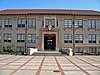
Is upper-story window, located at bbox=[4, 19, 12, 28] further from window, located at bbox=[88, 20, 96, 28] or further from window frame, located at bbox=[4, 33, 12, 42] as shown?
window, located at bbox=[88, 20, 96, 28]

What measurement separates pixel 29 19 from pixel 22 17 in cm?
166

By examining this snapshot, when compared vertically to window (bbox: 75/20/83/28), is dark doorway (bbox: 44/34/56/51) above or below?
below

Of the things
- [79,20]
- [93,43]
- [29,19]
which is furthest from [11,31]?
[93,43]

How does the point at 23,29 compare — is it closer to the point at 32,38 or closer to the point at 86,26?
the point at 32,38

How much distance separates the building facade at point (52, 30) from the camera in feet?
115

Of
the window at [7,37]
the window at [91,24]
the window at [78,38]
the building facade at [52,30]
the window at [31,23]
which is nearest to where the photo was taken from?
the building facade at [52,30]

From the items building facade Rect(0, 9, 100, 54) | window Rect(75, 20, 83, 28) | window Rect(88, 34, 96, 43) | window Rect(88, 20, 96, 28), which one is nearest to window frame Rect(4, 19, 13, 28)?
building facade Rect(0, 9, 100, 54)

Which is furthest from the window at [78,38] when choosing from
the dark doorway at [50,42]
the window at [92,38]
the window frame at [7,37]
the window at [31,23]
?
the window frame at [7,37]

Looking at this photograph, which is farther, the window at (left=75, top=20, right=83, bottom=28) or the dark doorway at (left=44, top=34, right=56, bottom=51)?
the dark doorway at (left=44, top=34, right=56, bottom=51)

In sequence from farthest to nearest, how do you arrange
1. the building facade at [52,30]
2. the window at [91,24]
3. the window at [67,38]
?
the window at [91,24] → the window at [67,38] → the building facade at [52,30]

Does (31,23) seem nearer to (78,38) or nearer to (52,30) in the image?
(52,30)

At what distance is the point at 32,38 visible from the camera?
35281 mm

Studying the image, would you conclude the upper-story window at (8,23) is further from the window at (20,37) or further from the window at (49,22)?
the window at (49,22)

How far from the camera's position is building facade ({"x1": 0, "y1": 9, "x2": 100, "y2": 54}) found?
35.1 meters
